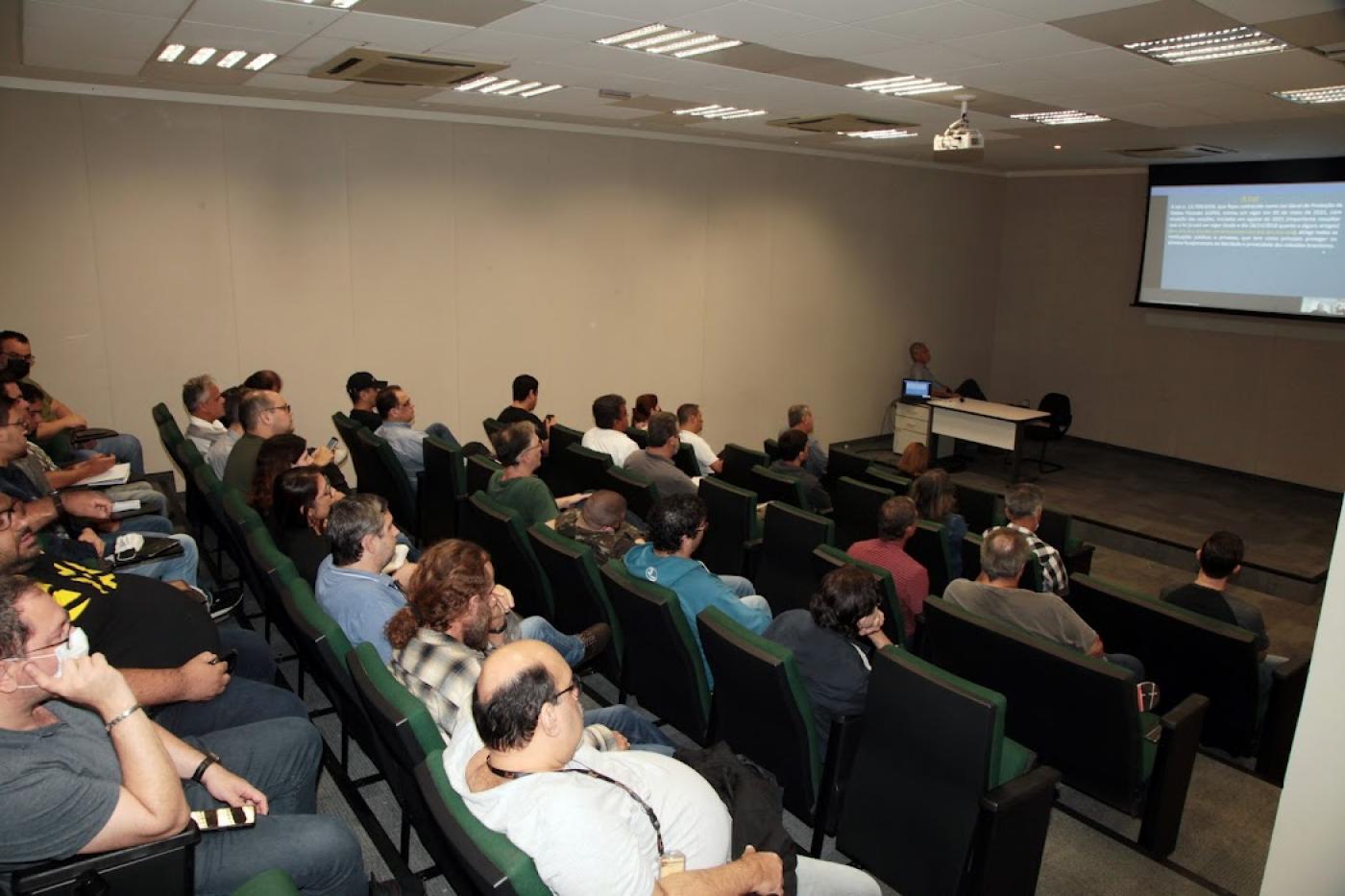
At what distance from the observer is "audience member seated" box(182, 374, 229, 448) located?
5.62 meters

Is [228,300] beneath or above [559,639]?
above

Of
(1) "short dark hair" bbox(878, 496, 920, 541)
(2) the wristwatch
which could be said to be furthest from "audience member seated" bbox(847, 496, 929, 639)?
(2) the wristwatch

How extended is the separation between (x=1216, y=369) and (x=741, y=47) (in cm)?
856

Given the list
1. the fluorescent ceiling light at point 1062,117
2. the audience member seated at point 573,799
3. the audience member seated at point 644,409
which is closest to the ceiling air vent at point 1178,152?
the fluorescent ceiling light at point 1062,117

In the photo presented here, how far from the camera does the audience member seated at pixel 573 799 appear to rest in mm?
1830

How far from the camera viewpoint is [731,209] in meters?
9.71

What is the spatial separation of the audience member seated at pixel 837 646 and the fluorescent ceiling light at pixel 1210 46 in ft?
10.6

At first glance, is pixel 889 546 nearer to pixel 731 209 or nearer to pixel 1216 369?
pixel 731 209

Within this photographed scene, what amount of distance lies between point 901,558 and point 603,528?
56.7 inches

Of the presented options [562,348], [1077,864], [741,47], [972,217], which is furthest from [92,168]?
[972,217]

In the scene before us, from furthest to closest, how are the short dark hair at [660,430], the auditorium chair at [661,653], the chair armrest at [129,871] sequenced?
1. the short dark hair at [660,430]
2. the auditorium chair at [661,653]
3. the chair armrest at [129,871]

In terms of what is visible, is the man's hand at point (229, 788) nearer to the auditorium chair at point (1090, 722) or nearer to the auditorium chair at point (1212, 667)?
the auditorium chair at point (1090, 722)

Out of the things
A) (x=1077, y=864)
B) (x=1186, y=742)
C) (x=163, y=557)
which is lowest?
(x=1077, y=864)

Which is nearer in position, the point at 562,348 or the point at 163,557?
the point at 163,557
